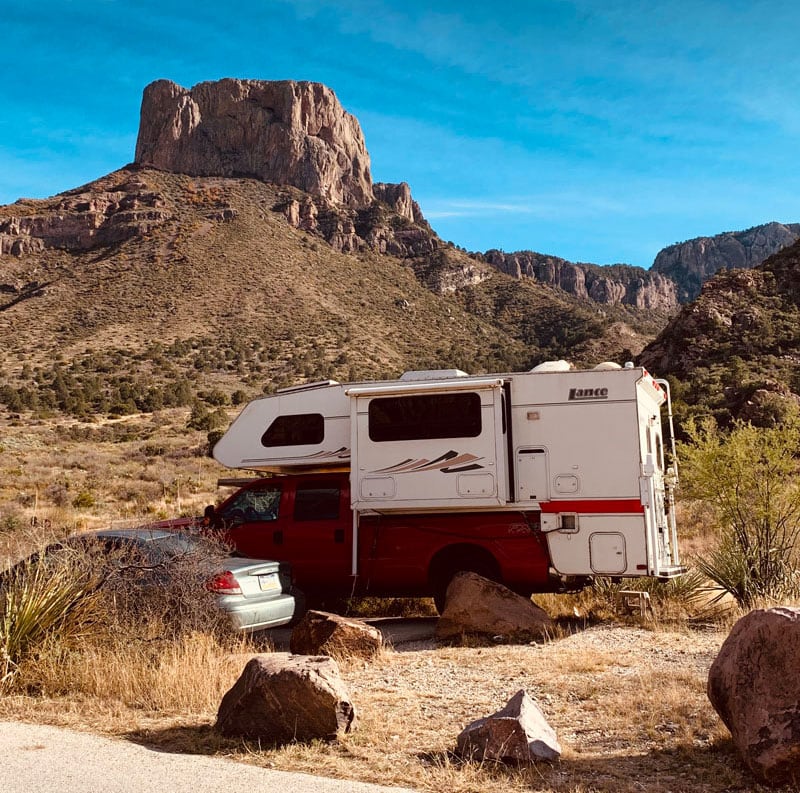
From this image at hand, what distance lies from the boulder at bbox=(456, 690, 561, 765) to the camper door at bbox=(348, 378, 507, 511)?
15.3ft

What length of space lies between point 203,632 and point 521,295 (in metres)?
75.4

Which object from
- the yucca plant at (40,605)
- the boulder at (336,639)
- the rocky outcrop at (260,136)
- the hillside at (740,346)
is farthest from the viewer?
the rocky outcrop at (260,136)

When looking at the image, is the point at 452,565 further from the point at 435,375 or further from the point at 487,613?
the point at 435,375

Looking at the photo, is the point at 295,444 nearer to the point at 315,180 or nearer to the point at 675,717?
the point at 675,717

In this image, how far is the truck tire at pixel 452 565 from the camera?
10562 millimetres

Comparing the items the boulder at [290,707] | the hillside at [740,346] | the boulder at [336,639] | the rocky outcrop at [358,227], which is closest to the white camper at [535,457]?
the boulder at [336,639]

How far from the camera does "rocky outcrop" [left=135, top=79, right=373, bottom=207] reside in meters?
→ 103

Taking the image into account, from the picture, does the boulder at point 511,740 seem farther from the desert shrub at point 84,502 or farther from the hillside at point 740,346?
the hillside at point 740,346

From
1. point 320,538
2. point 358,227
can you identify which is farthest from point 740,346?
point 358,227

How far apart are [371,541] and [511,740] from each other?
573 centimetres

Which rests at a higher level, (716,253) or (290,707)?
(716,253)

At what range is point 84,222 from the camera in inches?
3317

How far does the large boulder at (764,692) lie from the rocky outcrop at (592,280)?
10441 cm

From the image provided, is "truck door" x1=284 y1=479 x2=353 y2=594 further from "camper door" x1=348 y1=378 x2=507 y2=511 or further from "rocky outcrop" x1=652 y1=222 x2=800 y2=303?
"rocky outcrop" x1=652 y1=222 x2=800 y2=303
